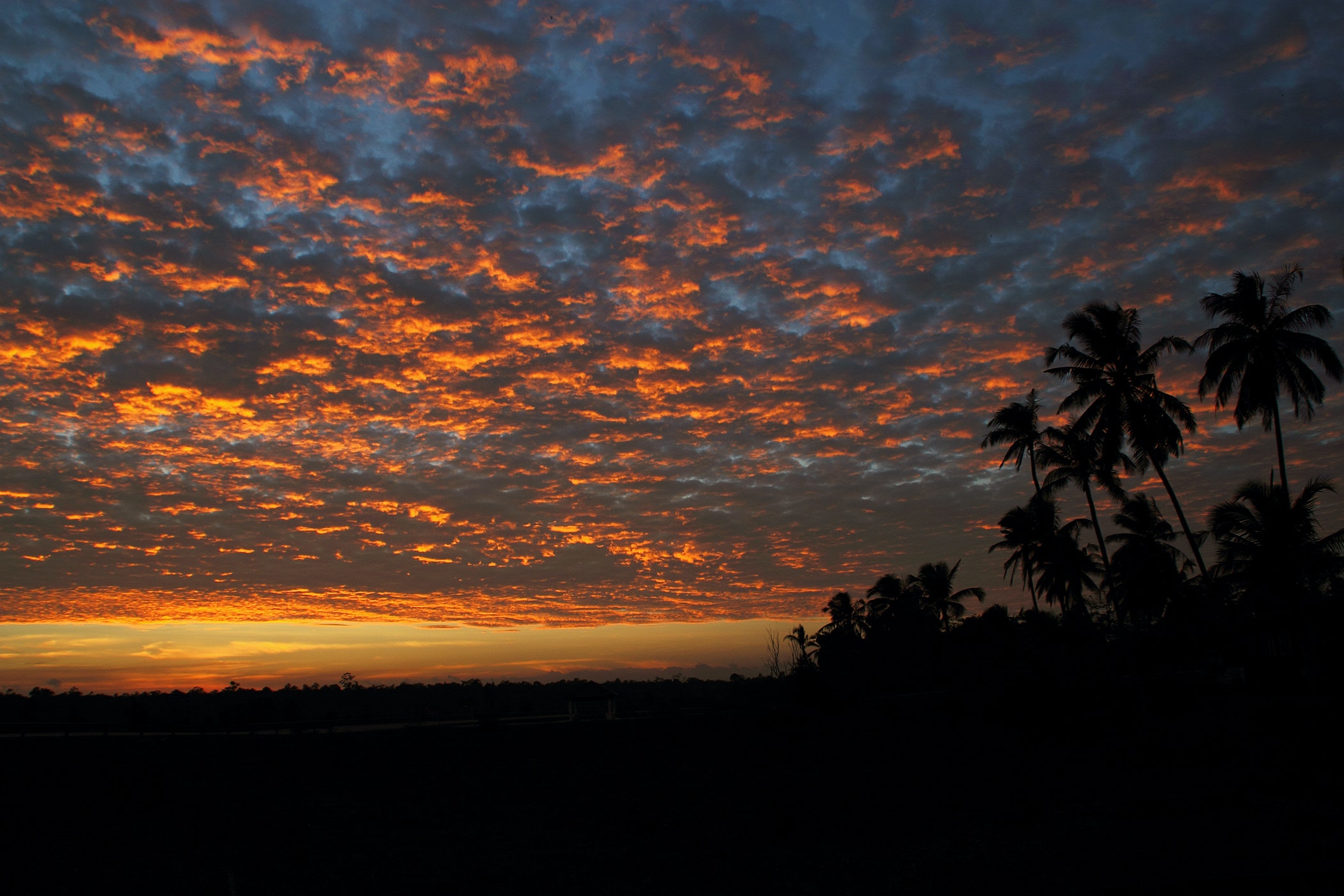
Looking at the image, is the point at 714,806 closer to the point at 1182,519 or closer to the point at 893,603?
the point at 1182,519

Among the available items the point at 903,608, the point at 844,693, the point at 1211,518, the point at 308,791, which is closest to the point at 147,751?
the point at 308,791

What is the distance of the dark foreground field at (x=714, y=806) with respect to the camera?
20.9m

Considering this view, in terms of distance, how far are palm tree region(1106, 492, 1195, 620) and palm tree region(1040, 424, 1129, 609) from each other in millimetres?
4057

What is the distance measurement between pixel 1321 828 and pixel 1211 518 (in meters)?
19.6

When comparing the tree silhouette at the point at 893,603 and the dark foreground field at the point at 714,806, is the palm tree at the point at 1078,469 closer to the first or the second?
the dark foreground field at the point at 714,806

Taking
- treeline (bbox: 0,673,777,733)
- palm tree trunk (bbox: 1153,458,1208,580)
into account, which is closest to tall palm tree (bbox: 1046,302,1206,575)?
palm tree trunk (bbox: 1153,458,1208,580)

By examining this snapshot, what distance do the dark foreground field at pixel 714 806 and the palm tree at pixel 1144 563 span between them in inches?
447

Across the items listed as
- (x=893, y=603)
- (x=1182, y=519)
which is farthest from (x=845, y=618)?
(x=1182, y=519)

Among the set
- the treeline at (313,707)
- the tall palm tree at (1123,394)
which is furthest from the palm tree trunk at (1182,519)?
the treeline at (313,707)

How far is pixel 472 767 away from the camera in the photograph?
31297mm

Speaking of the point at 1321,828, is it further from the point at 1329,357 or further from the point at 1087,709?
the point at 1329,357

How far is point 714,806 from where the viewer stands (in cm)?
2794

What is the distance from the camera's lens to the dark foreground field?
2086 cm

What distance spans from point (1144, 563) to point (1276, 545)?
9828mm
